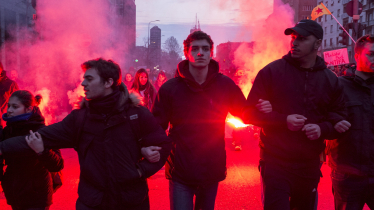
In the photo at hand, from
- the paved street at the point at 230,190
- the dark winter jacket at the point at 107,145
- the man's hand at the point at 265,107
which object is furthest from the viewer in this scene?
the paved street at the point at 230,190

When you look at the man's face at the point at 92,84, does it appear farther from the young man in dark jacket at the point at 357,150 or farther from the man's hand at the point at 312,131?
the young man in dark jacket at the point at 357,150

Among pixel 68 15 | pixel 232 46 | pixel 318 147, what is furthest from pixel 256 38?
pixel 232 46

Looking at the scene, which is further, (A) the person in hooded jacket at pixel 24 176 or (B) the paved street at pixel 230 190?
(B) the paved street at pixel 230 190

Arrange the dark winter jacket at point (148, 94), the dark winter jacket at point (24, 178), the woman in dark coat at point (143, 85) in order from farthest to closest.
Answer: the woman in dark coat at point (143, 85) < the dark winter jacket at point (148, 94) < the dark winter jacket at point (24, 178)

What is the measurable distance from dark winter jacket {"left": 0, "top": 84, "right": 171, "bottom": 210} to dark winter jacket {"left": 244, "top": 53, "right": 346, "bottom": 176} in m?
1.10

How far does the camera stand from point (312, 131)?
2.80 meters

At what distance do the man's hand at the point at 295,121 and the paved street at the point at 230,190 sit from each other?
226 centimetres

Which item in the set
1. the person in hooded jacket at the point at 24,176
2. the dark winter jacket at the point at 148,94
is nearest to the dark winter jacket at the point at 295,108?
the person in hooded jacket at the point at 24,176

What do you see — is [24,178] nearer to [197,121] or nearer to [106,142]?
[106,142]

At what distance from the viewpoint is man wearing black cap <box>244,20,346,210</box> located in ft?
9.55

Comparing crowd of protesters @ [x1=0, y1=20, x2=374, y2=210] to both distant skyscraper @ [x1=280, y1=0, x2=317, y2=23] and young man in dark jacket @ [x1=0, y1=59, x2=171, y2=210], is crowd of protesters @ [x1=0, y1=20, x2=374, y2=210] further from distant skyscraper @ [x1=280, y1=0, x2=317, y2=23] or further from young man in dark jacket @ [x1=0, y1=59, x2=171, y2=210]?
distant skyscraper @ [x1=280, y1=0, x2=317, y2=23]

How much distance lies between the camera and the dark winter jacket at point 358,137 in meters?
3.14

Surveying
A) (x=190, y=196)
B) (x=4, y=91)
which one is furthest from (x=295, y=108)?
(x=4, y=91)

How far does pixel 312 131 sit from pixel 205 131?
3.12 feet
